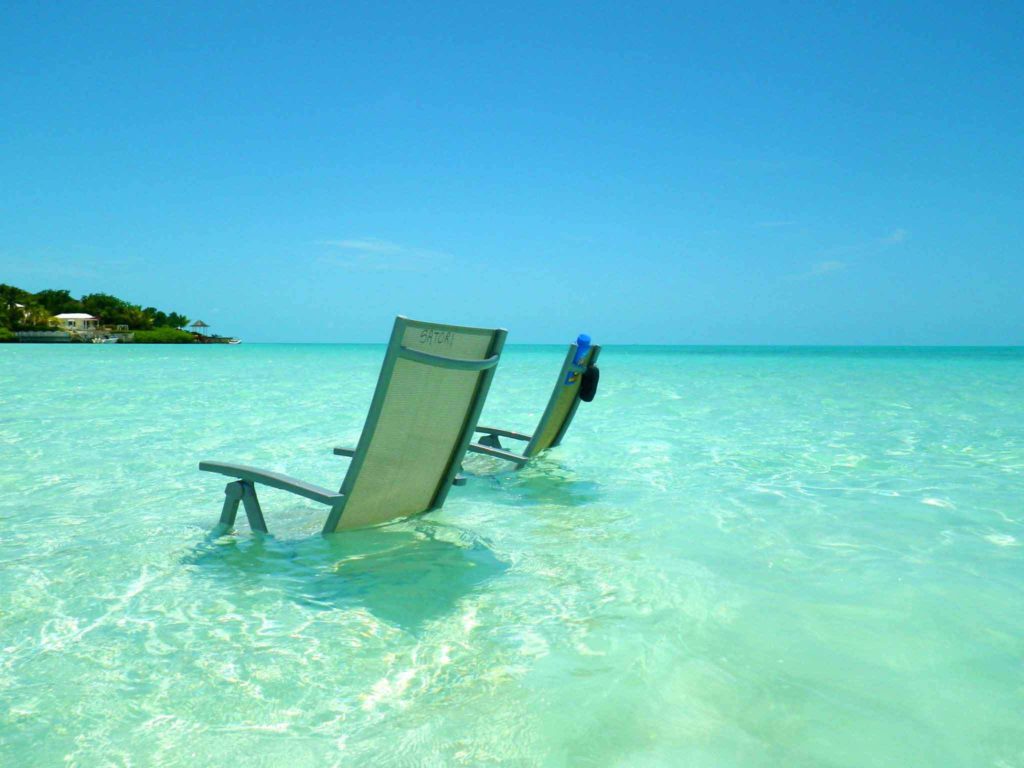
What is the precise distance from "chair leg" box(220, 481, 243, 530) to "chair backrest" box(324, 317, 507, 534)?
2.23 feet

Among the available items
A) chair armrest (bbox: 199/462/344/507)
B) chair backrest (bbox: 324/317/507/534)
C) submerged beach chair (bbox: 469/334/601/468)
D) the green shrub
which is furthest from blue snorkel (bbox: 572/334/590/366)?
the green shrub

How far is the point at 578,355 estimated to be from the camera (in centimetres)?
627

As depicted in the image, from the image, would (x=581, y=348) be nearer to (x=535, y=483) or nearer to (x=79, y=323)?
(x=535, y=483)

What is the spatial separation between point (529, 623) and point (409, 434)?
1.18m

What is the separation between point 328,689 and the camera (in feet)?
8.22

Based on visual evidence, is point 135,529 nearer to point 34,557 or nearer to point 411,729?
point 34,557

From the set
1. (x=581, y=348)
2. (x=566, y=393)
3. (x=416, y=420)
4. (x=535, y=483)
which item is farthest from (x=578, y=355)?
(x=416, y=420)

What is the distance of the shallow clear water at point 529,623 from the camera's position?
2227 millimetres

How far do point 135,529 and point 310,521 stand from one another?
3.57 feet

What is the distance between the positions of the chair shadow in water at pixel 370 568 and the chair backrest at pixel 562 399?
1914 millimetres

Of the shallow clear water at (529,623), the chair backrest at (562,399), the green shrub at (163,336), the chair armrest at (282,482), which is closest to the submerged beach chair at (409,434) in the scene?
the chair armrest at (282,482)

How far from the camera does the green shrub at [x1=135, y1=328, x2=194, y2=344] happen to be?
85.1 meters

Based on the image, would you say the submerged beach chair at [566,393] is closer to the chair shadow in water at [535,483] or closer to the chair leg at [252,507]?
the chair shadow in water at [535,483]

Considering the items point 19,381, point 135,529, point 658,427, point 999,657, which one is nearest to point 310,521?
point 135,529
